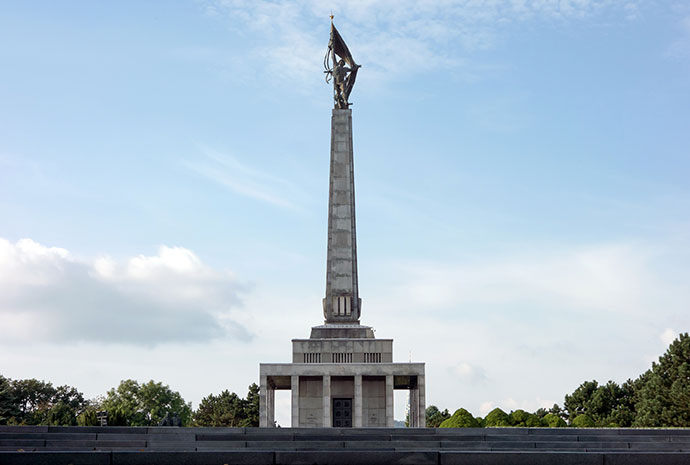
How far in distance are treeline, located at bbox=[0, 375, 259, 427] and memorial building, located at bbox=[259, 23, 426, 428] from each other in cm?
3073

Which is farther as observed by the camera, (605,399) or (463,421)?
(605,399)

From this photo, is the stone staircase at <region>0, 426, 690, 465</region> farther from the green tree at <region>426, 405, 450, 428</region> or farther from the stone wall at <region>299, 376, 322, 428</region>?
the green tree at <region>426, 405, 450, 428</region>

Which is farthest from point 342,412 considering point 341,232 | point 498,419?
point 498,419

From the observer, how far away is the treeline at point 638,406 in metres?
44.5

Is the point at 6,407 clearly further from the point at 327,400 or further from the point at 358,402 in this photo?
the point at 358,402

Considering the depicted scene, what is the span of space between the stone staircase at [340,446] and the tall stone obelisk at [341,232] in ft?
65.3

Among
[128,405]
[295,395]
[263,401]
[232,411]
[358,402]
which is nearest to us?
[263,401]

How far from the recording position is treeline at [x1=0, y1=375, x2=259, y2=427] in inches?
2734

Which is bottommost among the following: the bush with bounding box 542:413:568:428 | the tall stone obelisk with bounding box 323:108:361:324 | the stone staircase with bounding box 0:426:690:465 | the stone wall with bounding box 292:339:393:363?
the bush with bounding box 542:413:568:428

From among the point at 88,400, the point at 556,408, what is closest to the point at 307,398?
the point at 556,408

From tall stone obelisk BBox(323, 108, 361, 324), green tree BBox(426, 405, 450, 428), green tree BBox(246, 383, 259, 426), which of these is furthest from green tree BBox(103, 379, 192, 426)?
tall stone obelisk BBox(323, 108, 361, 324)

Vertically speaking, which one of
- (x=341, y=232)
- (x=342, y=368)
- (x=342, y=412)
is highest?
(x=341, y=232)

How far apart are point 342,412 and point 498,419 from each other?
10680mm

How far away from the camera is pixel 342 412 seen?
3869cm
